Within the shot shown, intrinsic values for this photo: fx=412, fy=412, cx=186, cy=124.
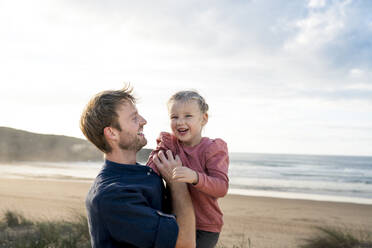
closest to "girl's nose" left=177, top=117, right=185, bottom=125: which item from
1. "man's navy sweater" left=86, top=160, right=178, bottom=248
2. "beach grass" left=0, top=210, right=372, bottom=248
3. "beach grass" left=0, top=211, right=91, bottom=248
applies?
"man's navy sweater" left=86, top=160, right=178, bottom=248

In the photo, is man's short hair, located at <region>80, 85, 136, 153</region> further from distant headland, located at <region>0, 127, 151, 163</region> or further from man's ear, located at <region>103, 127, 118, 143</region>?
distant headland, located at <region>0, 127, 151, 163</region>

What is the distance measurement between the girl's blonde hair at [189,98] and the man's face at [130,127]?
0.53m

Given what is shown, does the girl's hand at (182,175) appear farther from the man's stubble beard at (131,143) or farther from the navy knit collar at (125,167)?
the man's stubble beard at (131,143)

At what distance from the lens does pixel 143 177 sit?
8.20ft

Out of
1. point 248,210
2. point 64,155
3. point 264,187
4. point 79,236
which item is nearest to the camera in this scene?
point 79,236

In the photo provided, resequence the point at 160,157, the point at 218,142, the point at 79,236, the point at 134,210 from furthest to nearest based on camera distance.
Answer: the point at 79,236 → the point at 218,142 → the point at 160,157 → the point at 134,210

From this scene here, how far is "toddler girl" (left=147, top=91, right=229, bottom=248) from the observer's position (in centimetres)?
271

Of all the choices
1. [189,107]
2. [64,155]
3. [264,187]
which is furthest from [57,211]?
[64,155]

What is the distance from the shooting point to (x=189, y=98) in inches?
123

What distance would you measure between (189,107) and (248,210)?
406 inches

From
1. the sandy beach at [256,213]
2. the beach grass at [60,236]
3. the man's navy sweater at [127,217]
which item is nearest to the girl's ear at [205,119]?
the man's navy sweater at [127,217]

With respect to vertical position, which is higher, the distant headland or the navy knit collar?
the navy knit collar

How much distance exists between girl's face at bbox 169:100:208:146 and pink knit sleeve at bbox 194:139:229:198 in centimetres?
18

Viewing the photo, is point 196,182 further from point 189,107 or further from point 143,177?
point 189,107
